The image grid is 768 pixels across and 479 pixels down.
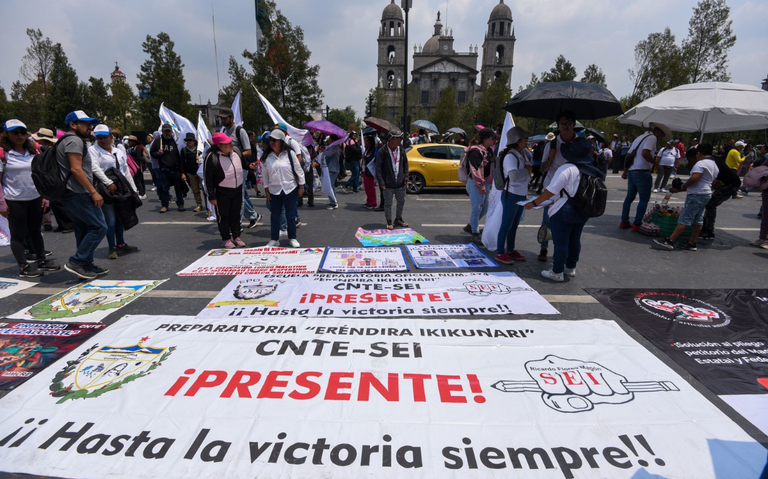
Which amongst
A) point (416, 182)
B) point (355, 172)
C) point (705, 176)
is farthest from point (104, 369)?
point (416, 182)

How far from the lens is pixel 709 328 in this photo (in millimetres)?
3492

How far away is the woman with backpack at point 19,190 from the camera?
4523mm

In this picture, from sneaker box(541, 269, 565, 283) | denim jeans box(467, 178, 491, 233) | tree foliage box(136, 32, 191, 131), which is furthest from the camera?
tree foliage box(136, 32, 191, 131)

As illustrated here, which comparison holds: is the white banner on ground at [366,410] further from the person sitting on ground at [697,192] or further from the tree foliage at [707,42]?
the tree foliage at [707,42]

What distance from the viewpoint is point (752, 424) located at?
7.54 ft

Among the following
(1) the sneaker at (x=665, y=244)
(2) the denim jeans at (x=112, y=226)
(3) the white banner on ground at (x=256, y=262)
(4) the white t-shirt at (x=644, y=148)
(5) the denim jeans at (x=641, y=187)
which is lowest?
(3) the white banner on ground at (x=256, y=262)

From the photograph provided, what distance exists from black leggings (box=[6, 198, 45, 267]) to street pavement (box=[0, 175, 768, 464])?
39 cm

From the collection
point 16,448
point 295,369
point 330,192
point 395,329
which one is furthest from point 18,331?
point 330,192

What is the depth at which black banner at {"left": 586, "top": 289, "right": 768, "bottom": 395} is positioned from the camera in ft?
9.14

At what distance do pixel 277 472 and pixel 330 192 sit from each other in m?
8.03

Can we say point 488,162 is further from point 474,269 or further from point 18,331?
point 18,331

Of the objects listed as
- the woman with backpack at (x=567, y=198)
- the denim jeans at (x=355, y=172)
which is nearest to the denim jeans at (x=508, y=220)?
the woman with backpack at (x=567, y=198)

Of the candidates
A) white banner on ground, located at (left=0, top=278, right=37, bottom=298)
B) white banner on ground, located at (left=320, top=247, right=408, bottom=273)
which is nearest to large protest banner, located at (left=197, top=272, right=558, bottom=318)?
white banner on ground, located at (left=320, top=247, right=408, bottom=273)

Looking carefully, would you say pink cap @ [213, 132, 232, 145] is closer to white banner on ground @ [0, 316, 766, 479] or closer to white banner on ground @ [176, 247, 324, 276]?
white banner on ground @ [176, 247, 324, 276]
